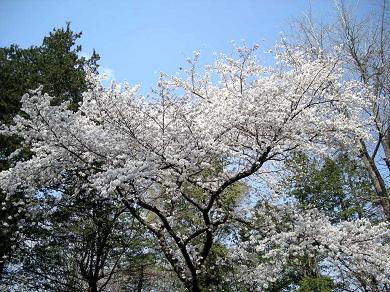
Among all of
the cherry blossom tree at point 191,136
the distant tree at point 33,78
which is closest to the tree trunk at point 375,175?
the cherry blossom tree at point 191,136

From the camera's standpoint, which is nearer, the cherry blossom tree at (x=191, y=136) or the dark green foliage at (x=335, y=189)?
the cherry blossom tree at (x=191, y=136)

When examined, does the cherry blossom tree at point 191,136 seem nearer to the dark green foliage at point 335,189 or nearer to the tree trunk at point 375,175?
the tree trunk at point 375,175

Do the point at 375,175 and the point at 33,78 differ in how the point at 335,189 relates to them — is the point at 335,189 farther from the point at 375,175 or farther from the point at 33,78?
the point at 33,78

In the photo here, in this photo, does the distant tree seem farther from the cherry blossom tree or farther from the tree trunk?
the tree trunk

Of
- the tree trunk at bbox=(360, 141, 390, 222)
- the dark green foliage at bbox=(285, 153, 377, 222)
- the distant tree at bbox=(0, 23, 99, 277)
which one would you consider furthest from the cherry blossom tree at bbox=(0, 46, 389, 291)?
the dark green foliage at bbox=(285, 153, 377, 222)

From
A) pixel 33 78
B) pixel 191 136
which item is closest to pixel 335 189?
pixel 191 136

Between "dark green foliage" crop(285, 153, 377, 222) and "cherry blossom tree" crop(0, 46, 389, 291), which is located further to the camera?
"dark green foliage" crop(285, 153, 377, 222)

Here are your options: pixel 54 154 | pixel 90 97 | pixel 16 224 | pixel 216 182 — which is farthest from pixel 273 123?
pixel 16 224

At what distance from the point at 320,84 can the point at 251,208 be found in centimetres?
290

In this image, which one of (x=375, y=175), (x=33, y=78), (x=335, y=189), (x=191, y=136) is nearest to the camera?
(x=191, y=136)

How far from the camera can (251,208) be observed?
7566mm

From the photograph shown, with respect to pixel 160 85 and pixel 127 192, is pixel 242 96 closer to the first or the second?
pixel 160 85

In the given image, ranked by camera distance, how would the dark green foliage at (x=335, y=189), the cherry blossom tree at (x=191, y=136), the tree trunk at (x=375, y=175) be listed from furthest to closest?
1. the dark green foliage at (x=335, y=189)
2. the tree trunk at (x=375, y=175)
3. the cherry blossom tree at (x=191, y=136)

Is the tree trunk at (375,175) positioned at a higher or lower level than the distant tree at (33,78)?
lower
